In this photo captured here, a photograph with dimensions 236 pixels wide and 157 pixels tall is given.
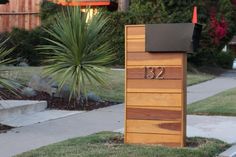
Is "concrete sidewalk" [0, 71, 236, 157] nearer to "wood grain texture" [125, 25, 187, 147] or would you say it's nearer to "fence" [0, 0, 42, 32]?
"wood grain texture" [125, 25, 187, 147]

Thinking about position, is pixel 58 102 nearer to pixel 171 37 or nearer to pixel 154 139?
pixel 154 139

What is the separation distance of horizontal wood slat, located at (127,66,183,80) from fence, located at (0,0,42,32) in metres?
24.1

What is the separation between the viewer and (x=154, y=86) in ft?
28.0

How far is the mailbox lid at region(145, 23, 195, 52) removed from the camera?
8297mm

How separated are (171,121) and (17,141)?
267cm

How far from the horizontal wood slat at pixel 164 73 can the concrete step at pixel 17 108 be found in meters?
3.64

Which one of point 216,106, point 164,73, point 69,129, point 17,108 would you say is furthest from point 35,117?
point 216,106

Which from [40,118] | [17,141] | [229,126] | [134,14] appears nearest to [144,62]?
[17,141]

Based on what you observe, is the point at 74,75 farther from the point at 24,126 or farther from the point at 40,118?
the point at 24,126

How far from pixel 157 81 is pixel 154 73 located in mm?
138

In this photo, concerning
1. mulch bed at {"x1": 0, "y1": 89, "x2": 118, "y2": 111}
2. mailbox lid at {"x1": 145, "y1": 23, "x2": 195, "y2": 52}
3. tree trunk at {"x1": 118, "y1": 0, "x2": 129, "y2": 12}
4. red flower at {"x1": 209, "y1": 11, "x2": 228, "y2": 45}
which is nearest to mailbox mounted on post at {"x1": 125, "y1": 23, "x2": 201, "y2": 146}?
mailbox lid at {"x1": 145, "y1": 23, "x2": 195, "y2": 52}

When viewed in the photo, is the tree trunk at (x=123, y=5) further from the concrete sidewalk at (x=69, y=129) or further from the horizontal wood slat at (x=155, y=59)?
the horizontal wood slat at (x=155, y=59)

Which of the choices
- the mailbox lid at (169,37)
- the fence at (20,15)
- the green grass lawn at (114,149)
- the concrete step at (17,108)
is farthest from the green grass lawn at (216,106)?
the fence at (20,15)

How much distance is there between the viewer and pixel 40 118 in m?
A: 11.8
